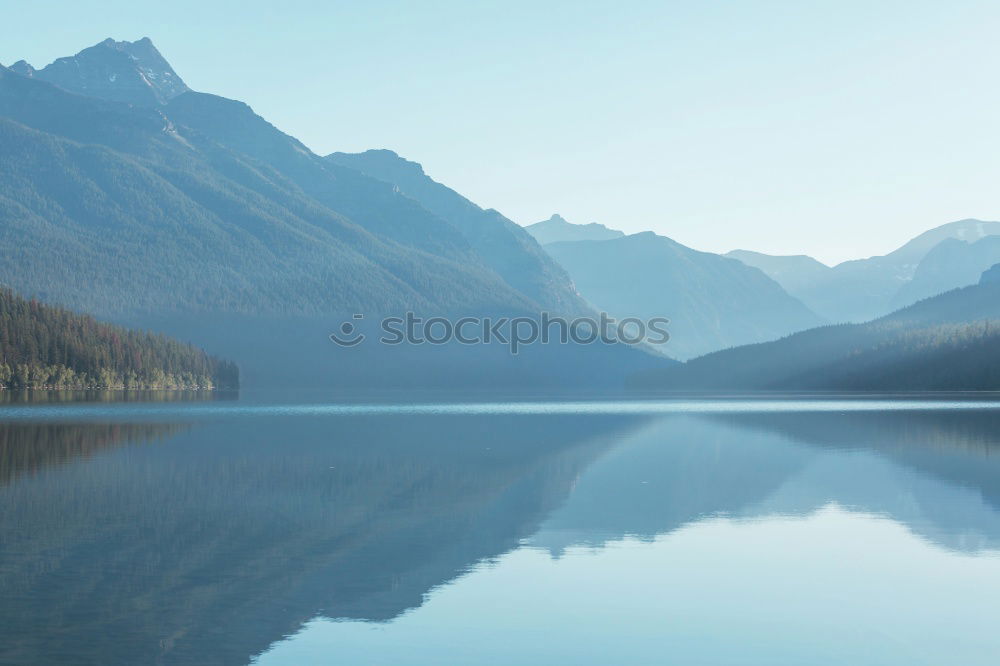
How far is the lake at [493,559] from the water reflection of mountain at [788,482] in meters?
0.23

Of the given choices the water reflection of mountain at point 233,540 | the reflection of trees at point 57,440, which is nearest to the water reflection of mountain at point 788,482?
the water reflection of mountain at point 233,540

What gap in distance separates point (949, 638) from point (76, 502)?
1077 inches

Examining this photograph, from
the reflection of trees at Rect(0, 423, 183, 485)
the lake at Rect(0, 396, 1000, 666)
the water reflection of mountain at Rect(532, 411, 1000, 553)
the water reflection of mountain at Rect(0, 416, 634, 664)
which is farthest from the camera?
the reflection of trees at Rect(0, 423, 183, 485)

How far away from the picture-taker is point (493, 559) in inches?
1122

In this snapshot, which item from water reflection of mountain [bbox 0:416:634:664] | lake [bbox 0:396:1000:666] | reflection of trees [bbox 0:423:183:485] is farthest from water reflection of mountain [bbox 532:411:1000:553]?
reflection of trees [bbox 0:423:183:485]

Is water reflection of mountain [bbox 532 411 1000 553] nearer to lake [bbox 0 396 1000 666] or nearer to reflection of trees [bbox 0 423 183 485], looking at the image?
lake [bbox 0 396 1000 666]

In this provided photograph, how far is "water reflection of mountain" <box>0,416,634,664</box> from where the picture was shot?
812 inches

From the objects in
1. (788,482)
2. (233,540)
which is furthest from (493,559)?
(788,482)

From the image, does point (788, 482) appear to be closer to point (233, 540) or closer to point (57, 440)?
point (233, 540)

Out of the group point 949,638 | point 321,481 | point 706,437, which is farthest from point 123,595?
point 706,437

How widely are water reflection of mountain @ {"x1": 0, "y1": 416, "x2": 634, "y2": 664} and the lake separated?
10cm

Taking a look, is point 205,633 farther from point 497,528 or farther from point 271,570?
point 497,528

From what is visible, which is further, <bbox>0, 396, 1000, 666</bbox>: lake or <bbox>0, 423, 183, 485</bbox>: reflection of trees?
<bbox>0, 423, 183, 485</bbox>: reflection of trees

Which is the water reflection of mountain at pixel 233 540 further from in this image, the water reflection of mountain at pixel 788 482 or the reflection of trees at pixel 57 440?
the water reflection of mountain at pixel 788 482
